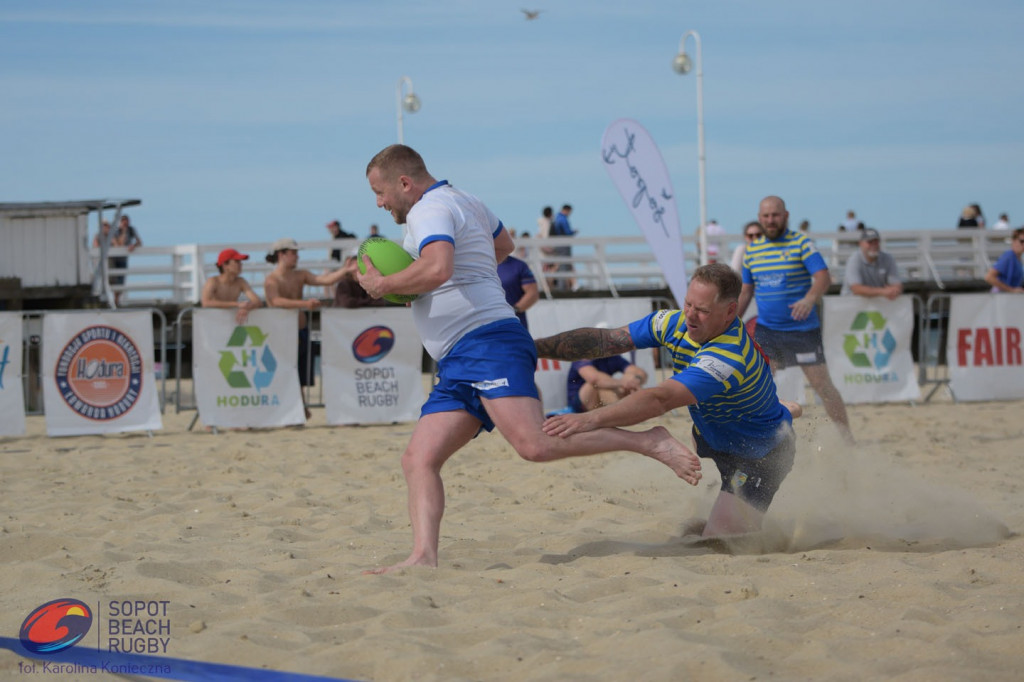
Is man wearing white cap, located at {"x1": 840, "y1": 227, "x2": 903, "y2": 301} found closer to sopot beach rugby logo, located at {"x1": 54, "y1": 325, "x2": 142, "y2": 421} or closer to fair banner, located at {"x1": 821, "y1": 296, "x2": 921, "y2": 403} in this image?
fair banner, located at {"x1": 821, "y1": 296, "x2": 921, "y2": 403}

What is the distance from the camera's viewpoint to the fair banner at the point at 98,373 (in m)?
9.19

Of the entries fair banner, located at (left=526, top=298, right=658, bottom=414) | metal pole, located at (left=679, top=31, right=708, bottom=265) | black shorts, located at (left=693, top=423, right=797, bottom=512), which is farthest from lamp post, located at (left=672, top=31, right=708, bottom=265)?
black shorts, located at (left=693, top=423, right=797, bottom=512)

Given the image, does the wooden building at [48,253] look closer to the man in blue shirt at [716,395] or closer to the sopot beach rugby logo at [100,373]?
the sopot beach rugby logo at [100,373]

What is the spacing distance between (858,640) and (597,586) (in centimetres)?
96

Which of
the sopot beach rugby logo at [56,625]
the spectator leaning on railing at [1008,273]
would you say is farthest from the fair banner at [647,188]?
the sopot beach rugby logo at [56,625]

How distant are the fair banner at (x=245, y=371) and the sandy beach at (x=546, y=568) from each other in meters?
2.02

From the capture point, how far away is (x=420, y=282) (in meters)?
3.86

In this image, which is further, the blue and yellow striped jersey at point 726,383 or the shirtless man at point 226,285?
the shirtless man at point 226,285

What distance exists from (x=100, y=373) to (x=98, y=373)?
0.02 meters

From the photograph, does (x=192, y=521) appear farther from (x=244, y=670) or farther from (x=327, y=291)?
(x=327, y=291)

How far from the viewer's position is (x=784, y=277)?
25.9 feet

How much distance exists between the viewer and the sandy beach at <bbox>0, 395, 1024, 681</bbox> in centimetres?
311

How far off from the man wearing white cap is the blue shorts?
7.86 m

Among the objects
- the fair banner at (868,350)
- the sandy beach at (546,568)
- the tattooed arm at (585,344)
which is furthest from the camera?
the fair banner at (868,350)
